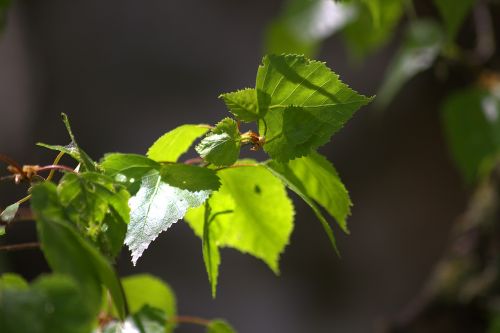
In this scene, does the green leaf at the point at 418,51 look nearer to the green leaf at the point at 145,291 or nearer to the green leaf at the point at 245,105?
the green leaf at the point at 145,291

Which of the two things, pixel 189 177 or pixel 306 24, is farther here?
pixel 306 24

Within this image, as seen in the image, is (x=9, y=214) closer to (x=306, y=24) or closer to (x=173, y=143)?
(x=173, y=143)

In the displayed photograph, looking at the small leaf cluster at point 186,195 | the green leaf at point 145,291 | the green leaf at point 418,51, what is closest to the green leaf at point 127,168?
the small leaf cluster at point 186,195

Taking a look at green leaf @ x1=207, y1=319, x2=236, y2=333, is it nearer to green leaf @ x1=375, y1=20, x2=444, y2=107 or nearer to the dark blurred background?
green leaf @ x1=375, y1=20, x2=444, y2=107

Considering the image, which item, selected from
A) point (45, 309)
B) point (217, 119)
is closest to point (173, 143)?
point (45, 309)

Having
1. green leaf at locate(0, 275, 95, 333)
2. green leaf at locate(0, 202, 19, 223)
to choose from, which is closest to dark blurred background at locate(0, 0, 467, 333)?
green leaf at locate(0, 202, 19, 223)

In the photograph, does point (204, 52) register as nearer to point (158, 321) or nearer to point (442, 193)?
point (442, 193)

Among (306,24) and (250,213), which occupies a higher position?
(306,24)
